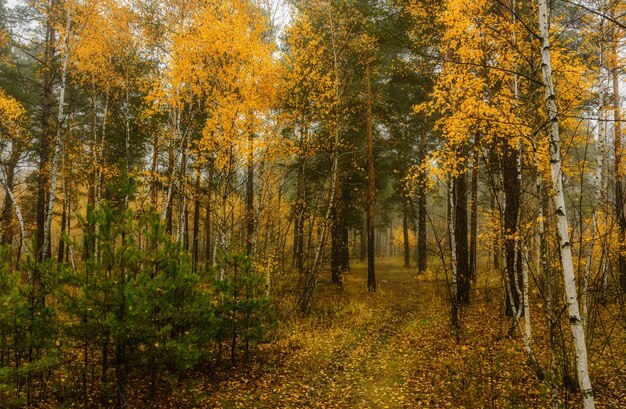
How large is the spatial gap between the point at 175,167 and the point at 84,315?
1005 cm

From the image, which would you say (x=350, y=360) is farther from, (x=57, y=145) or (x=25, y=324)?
(x=57, y=145)

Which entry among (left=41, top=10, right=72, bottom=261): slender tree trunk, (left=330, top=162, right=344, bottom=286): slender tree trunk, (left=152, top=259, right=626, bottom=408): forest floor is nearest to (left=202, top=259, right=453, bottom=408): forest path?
(left=152, top=259, right=626, bottom=408): forest floor

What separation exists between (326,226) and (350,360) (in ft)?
15.5

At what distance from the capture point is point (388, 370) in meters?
7.96

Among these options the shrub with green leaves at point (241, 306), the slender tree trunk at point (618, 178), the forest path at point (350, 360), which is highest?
the slender tree trunk at point (618, 178)

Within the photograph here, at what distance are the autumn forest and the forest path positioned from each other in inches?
3.0

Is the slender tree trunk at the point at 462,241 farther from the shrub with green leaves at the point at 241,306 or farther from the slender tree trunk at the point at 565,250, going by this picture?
the slender tree trunk at the point at 565,250

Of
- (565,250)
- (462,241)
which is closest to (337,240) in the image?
(462,241)

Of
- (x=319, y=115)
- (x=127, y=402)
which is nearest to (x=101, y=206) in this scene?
(x=127, y=402)

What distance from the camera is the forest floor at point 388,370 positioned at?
6195 mm

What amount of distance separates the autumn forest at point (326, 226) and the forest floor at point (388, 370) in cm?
6

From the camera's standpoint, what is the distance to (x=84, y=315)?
506cm

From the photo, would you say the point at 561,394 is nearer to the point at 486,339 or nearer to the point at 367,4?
the point at 486,339

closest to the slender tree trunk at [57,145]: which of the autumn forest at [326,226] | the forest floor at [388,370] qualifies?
the autumn forest at [326,226]
